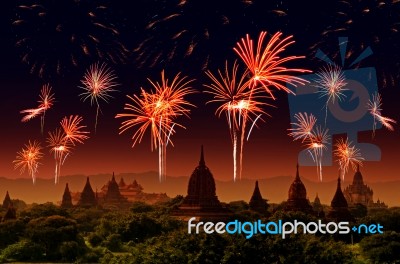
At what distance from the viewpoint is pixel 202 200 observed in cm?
12712

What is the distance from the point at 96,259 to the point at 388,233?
41.4 metres

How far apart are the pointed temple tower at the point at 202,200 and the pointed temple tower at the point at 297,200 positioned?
24.2 metres

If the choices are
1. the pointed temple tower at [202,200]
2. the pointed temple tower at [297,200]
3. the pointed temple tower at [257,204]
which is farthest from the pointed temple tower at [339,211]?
the pointed temple tower at [257,204]

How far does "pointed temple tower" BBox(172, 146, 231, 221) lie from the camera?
408ft

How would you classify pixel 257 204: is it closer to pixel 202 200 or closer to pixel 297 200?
pixel 297 200

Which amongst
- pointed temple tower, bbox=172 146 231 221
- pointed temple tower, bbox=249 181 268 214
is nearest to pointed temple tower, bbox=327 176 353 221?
pointed temple tower, bbox=172 146 231 221

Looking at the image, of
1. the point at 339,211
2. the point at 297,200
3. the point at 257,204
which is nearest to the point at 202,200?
the point at 339,211

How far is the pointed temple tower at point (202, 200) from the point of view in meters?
124

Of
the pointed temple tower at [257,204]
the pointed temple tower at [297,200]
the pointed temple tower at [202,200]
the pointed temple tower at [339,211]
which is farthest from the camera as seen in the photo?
the pointed temple tower at [257,204]

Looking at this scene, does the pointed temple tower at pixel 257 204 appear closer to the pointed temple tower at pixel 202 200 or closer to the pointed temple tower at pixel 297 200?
the pointed temple tower at pixel 297 200

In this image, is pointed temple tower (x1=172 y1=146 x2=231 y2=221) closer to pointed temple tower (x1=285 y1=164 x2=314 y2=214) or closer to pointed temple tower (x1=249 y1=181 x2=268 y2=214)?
pointed temple tower (x1=285 y1=164 x2=314 y2=214)

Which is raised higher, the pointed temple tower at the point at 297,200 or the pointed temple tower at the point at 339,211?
the pointed temple tower at the point at 297,200

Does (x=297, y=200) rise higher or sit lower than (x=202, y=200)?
higher

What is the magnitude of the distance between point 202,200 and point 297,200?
31619mm
